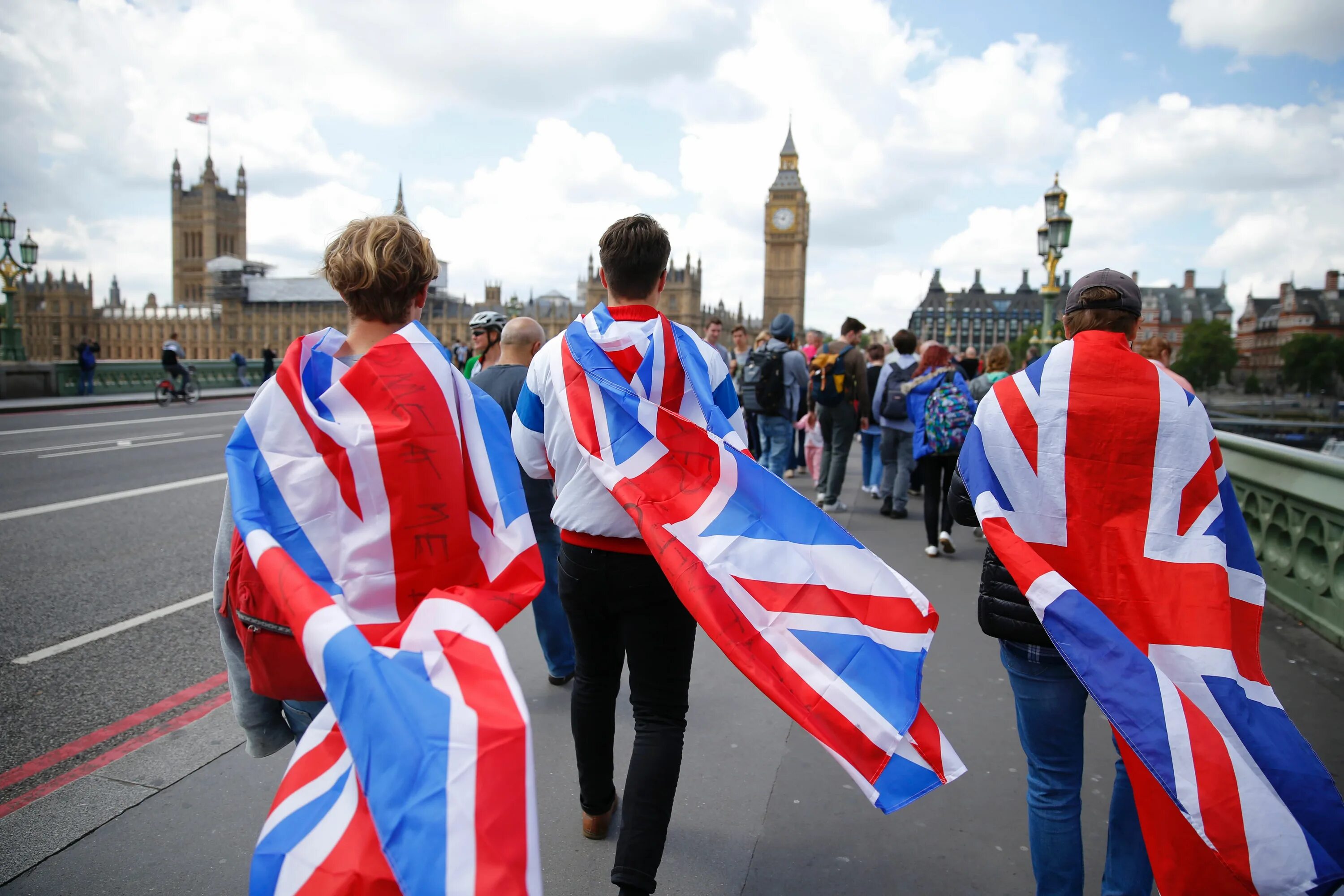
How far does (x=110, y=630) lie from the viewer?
5027 mm

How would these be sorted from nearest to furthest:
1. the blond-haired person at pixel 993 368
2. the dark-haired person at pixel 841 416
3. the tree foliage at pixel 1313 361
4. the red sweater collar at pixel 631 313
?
the red sweater collar at pixel 631 313 < the blond-haired person at pixel 993 368 < the dark-haired person at pixel 841 416 < the tree foliage at pixel 1313 361

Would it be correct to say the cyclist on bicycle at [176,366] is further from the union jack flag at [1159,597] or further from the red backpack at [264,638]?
the union jack flag at [1159,597]

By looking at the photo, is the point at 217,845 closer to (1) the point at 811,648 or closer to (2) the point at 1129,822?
(1) the point at 811,648

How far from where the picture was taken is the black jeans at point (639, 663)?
243 centimetres

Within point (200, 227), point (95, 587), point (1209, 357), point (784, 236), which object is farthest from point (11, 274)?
point (200, 227)

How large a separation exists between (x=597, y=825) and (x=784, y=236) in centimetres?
11202

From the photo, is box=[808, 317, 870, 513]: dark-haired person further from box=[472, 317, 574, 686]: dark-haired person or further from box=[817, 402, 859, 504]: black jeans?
box=[472, 317, 574, 686]: dark-haired person

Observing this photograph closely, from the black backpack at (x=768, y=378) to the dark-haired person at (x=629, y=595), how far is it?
5927mm

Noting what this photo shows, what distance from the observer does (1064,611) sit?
2152 millimetres

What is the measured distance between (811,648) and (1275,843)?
113cm

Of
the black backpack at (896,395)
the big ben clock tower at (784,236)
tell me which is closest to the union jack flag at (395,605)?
the black backpack at (896,395)

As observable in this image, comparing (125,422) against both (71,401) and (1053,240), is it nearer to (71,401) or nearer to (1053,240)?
(71,401)

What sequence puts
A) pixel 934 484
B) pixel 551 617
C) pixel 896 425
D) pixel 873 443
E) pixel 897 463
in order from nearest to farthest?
pixel 551 617, pixel 934 484, pixel 896 425, pixel 897 463, pixel 873 443

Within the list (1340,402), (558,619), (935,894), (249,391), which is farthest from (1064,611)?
(1340,402)
